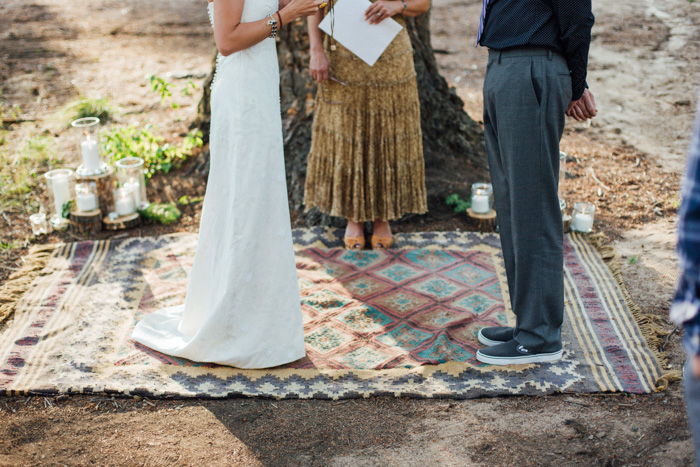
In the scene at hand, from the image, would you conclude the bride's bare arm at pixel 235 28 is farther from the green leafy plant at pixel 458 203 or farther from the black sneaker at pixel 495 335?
the green leafy plant at pixel 458 203

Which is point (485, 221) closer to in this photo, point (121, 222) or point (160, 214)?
point (160, 214)

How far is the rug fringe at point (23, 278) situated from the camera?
350 cm

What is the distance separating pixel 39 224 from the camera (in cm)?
439

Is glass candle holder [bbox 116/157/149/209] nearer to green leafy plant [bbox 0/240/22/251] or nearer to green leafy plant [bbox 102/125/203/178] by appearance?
green leafy plant [bbox 102/125/203/178]

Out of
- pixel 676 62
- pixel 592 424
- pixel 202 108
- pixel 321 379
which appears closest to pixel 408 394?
pixel 321 379

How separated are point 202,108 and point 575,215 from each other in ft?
10.2

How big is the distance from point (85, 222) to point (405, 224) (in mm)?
2143

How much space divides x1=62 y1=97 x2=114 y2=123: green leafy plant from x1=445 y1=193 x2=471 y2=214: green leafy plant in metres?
3.36

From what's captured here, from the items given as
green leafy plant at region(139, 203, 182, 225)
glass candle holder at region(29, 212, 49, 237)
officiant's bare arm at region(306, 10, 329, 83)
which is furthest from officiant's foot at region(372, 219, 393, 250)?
glass candle holder at region(29, 212, 49, 237)

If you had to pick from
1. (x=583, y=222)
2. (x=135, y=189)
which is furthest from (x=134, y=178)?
(x=583, y=222)

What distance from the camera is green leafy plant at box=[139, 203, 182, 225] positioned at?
14.9 ft

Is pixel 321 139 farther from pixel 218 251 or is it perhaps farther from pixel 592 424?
pixel 592 424

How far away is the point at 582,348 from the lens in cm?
310

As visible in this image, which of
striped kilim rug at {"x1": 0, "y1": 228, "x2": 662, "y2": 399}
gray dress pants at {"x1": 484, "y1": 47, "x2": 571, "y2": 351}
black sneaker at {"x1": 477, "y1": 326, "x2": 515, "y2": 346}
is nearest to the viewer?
gray dress pants at {"x1": 484, "y1": 47, "x2": 571, "y2": 351}
